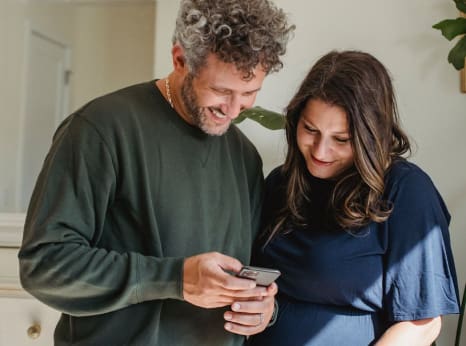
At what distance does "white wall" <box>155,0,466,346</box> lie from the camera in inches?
76.9

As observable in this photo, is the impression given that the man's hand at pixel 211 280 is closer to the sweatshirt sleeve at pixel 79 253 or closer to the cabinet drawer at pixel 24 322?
the sweatshirt sleeve at pixel 79 253

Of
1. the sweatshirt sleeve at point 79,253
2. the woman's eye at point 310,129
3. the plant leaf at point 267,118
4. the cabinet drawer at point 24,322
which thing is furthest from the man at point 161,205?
the cabinet drawer at point 24,322

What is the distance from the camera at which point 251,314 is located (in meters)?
1.09

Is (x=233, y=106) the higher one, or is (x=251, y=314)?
(x=233, y=106)

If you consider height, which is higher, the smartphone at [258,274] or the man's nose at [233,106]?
the man's nose at [233,106]

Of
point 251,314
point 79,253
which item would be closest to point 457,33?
point 251,314

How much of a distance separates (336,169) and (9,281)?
1327 millimetres

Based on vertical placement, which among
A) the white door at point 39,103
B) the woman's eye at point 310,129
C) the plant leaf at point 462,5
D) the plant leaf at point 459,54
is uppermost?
the plant leaf at point 462,5

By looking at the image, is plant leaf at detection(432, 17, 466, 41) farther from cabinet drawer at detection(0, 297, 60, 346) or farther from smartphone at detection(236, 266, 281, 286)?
cabinet drawer at detection(0, 297, 60, 346)

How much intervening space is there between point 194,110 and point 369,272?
1.70 feet

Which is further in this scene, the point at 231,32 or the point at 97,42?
the point at 97,42

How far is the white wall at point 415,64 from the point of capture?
6.41 ft

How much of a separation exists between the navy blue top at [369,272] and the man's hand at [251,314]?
0.34 feet

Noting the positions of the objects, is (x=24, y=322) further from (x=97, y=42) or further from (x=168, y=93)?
(x=97, y=42)
